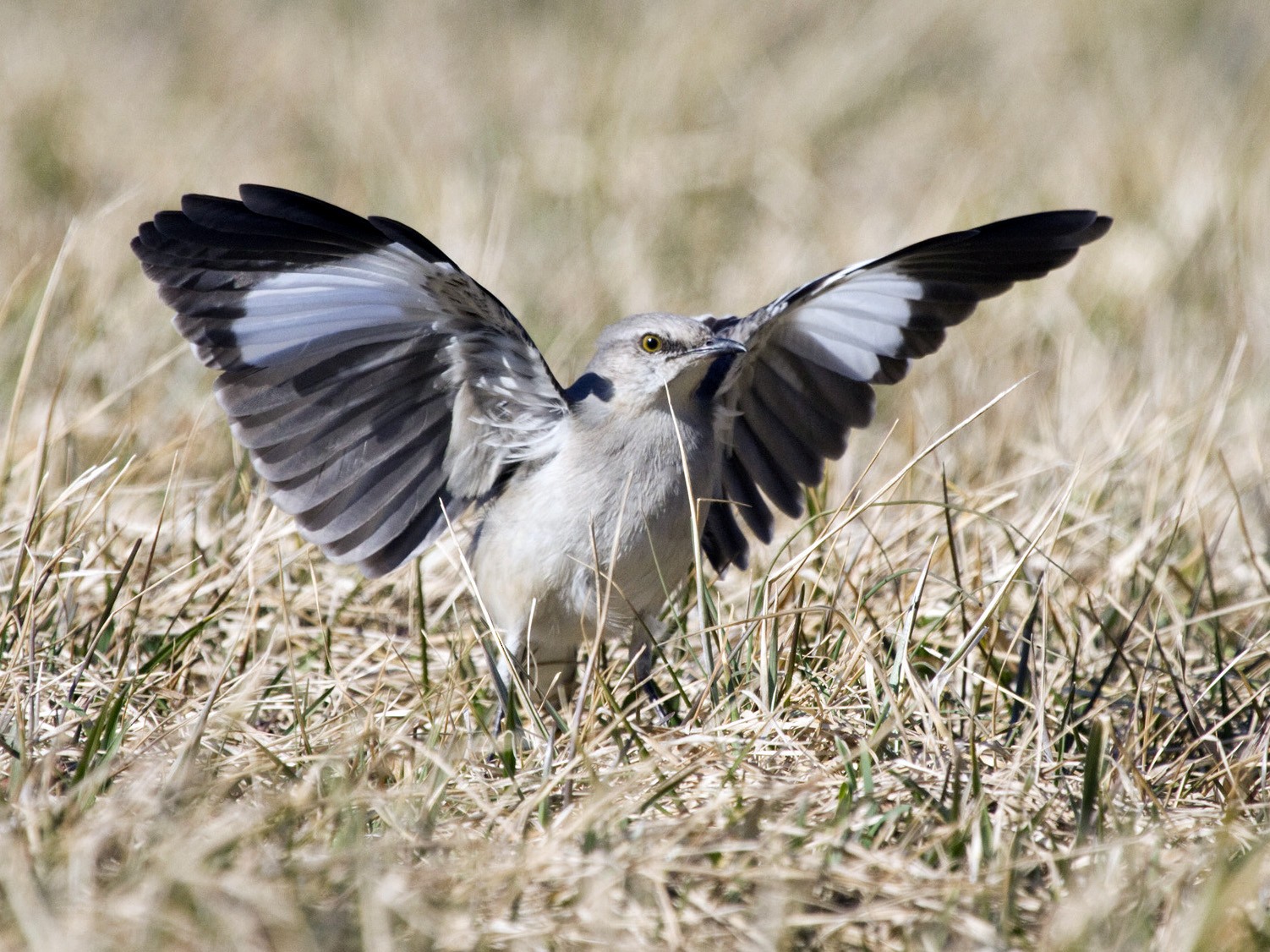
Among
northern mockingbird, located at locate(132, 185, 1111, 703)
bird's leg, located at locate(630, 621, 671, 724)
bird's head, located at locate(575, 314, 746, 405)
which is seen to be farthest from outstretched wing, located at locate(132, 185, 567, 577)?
bird's leg, located at locate(630, 621, 671, 724)

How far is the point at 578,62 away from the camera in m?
8.94

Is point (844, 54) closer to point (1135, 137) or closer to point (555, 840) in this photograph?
point (1135, 137)

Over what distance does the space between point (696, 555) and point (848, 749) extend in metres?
0.64

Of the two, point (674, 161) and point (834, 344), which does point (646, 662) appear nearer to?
point (834, 344)

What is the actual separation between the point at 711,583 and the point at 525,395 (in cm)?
94

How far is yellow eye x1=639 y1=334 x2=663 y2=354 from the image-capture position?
3.87m

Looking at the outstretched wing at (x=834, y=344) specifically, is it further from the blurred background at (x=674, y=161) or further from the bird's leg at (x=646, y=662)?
the blurred background at (x=674, y=161)

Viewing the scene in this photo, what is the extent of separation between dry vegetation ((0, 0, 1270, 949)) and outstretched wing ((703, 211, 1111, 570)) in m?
0.21

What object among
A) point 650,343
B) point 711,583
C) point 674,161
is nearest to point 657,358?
point 650,343

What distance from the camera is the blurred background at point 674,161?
17.7 ft

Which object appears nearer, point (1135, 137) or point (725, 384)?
point (725, 384)

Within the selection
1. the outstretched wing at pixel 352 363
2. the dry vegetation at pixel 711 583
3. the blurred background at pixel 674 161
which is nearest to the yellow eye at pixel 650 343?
the outstretched wing at pixel 352 363

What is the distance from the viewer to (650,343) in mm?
3885

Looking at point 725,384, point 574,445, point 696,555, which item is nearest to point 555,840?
point 696,555
